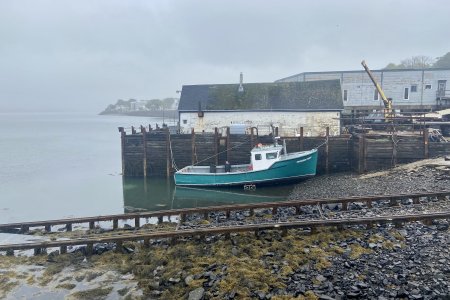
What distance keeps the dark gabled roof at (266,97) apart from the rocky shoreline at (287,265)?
17.7 meters

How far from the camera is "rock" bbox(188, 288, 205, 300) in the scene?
24.3 feet


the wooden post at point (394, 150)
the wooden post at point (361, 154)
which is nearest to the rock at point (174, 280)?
the wooden post at point (361, 154)

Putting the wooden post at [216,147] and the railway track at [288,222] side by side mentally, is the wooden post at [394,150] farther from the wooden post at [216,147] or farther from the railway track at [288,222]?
the wooden post at [216,147]

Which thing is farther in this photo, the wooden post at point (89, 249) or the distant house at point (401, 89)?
the distant house at point (401, 89)

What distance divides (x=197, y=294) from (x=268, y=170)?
1424cm

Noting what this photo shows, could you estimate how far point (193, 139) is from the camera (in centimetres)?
2469

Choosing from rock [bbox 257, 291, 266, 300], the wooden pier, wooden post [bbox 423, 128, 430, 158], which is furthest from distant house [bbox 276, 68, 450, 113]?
rock [bbox 257, 291, 266, 300]

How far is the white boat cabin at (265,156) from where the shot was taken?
70.1ft

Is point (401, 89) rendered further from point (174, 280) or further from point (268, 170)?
point (174, 280)

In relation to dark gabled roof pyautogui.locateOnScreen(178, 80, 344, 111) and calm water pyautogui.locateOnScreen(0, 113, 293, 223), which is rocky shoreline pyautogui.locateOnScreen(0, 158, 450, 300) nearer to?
calm water pyautogui.locateOnScreen(0, 113, 293, 223)

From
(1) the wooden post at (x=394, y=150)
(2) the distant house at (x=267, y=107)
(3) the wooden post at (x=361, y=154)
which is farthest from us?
(2) the distant house at (x=267, y=107)

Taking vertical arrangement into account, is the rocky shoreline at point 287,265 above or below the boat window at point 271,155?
below

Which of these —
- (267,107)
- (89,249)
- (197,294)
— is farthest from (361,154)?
(197,294)

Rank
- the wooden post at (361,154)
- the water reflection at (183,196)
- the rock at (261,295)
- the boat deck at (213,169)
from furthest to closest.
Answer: the boat deck at (213,169) < the wooden post at (361,154) < the water reflection at (183,196) < the rock at (261,295)
